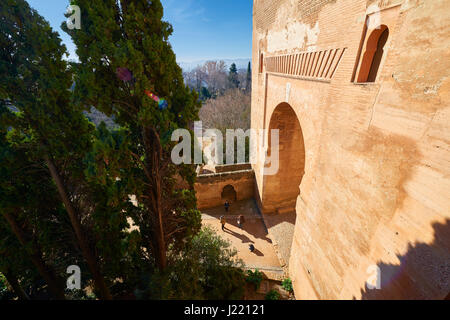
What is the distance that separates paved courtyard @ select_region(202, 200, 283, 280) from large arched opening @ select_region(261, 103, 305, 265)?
0.41 metres

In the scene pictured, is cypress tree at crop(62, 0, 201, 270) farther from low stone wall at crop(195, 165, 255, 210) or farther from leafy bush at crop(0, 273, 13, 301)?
low stone wall at crop(195, 165, 255, 210)

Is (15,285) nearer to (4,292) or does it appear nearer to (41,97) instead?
(4,292)

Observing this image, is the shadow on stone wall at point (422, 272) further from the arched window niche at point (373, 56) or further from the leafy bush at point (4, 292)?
the leafy bush at point (4, 292)

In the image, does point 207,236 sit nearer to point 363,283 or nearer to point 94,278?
point 94,278

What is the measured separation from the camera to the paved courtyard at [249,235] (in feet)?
25.6

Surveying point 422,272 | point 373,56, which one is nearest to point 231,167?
point 373,56

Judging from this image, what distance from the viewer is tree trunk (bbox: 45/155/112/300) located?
397cm

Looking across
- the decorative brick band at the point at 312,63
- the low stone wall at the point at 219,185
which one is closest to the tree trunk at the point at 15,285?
the low stone wall at the point at 219,185

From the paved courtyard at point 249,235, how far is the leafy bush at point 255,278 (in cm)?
49

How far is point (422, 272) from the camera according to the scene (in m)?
2.52

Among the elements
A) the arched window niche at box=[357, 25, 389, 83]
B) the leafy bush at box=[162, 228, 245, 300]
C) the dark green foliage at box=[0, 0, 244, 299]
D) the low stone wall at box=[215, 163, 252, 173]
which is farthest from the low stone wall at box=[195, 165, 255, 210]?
the arched window niche at box=[357, 25, 389, 83]

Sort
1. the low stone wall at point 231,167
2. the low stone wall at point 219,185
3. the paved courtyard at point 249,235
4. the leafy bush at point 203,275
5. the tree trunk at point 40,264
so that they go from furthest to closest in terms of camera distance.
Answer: the low stone wall at point 231,167, the low stone wall at point 219,185, the paved courtyard at point 249,235, the leafy bush at point 203,275, the tree trunk at point 40,264

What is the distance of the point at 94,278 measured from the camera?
189 inches

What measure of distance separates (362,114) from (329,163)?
1257 millimetres
